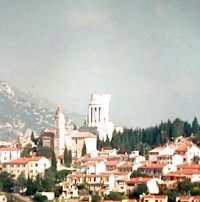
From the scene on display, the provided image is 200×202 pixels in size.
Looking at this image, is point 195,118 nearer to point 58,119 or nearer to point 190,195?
point 58,119

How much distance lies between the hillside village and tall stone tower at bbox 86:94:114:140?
24 mm

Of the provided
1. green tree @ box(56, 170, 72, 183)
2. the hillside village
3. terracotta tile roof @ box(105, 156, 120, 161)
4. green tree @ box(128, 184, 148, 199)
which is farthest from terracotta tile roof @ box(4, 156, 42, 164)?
green tree @ box(128, 184, 148, 199)

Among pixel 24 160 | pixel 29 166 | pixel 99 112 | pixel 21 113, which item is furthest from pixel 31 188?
pixel 21 113

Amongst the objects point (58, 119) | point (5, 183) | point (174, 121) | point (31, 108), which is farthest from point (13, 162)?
point (31, 108)

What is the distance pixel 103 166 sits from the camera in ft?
61.8

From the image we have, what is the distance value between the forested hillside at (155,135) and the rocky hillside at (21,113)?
1978 centimetres

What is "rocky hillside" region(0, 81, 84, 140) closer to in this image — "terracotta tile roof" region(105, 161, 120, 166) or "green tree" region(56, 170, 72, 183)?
"terracotta tile roof" region(105, 161, 120, 166)

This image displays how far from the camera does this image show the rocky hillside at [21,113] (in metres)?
45.1

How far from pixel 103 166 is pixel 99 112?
5.54 meters

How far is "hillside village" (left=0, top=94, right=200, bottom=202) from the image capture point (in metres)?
16.5

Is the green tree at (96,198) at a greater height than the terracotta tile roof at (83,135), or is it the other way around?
the terracotta tile roof at (83,135)

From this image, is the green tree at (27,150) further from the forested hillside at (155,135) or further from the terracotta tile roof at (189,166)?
the terracotta tile roof at (189,166)

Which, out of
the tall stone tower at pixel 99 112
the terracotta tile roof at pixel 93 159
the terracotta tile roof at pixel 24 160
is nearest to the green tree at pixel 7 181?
the terracotta tile roof at pixel 24 160

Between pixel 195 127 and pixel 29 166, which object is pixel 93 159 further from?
pixel 195 127
